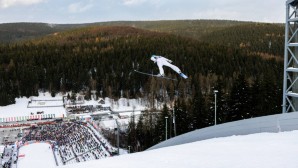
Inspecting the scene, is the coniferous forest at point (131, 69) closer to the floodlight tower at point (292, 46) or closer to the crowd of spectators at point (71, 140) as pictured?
the crowd of spectators at point (71, 140)

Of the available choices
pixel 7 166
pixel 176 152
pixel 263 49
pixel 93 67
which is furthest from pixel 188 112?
pixel 263 49

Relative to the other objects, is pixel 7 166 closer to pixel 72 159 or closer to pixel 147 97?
pixel 72 159

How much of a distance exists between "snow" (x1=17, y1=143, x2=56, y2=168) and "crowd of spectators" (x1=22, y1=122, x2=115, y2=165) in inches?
33.1

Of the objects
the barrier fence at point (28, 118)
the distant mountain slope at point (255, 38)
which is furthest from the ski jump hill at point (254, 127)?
the distant mountain slope at point (255, 38)

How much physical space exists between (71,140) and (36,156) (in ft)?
17.9

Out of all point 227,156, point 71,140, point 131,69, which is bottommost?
point 71,140

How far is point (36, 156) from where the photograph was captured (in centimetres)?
3709

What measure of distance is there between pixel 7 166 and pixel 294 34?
92.1 ft

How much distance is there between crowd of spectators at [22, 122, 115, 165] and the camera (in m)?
35.7

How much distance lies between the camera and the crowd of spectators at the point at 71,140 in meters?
35.7

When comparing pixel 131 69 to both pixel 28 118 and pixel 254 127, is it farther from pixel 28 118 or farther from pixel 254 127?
pixel 254 127

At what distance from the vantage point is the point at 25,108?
61.5m

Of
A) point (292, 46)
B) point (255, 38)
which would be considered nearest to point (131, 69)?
point (292, 46)

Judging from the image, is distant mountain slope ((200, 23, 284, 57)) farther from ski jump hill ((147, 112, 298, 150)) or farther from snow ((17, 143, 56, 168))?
ski jump hill ((147, 112, 298, 150))
